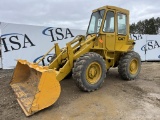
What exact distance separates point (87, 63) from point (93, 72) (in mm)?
456

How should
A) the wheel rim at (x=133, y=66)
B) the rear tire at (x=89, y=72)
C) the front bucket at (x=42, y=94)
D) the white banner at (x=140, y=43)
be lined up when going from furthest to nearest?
1. the white banner at (x=140, y=43)
2. the wheel rim at (x=133, y=66)
3. the rear tire at (x=89, y=72)
4. the front bucket at (x=42, y=94)

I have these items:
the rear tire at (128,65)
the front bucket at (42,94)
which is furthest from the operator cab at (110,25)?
the front bucket at (42,94)

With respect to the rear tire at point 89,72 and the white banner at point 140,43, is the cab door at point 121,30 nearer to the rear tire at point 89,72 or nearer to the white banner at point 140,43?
the rear tire at point 89,72

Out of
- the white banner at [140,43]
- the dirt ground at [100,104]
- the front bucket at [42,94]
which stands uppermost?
the white banner at [140,43]

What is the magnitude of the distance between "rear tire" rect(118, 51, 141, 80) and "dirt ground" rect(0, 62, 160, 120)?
0.42 meters

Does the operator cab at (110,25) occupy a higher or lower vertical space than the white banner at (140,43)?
higher

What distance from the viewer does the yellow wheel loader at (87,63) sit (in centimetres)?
443

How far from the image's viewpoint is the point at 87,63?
5238 mm

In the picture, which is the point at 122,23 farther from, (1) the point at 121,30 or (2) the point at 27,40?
(2) the point at 27,40

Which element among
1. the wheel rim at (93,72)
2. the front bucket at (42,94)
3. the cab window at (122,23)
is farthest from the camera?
the cab window at (122,23)

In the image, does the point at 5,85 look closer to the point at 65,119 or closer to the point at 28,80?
the point at 28,80

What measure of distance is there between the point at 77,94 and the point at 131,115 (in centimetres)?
166

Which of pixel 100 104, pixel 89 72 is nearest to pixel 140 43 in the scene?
pixel 89 72

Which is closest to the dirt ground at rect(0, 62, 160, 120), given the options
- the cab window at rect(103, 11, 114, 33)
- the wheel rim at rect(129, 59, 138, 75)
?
the wheel rim at rect(129, 59, 138, 75)
